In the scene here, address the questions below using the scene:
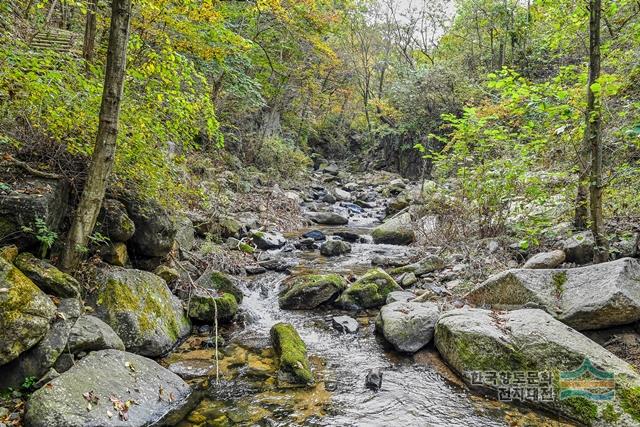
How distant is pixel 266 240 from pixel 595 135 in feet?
25.9

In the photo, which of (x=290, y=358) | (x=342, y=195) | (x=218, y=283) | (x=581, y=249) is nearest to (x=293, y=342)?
(x=290, y=358)

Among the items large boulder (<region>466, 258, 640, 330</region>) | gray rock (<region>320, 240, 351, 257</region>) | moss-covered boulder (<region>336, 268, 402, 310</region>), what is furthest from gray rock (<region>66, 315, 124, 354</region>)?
gray rock (<region>320, 240, 351, 257</region>)

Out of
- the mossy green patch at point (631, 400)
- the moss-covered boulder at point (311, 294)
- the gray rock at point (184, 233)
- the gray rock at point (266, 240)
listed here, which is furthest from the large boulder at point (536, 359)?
the gray rock at point (266, 240)

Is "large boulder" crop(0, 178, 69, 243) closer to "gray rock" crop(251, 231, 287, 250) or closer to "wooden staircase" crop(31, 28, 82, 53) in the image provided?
"wooden staircase" crop(31, 28, 82, 53)

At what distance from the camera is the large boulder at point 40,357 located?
357 centimetres

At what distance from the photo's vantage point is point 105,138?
4.58 m

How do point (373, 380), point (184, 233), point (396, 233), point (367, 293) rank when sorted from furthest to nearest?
1. point (396, 233)
2. point (184, 233)
3. point (367, 293)
4. point (373, 380)

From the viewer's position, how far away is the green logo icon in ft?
13.2

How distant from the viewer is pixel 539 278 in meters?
5.61

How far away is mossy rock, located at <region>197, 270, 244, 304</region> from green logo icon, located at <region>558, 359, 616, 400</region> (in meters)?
4.98

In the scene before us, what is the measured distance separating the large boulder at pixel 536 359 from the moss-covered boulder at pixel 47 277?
177 inches

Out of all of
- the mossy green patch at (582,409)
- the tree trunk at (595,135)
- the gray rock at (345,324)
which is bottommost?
the mossy green patch at (582,409)

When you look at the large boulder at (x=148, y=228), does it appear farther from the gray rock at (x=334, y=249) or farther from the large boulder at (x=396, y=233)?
the large boulder at (x=396, y=233)

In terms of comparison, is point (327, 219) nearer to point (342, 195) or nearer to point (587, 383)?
point (342, 195)
